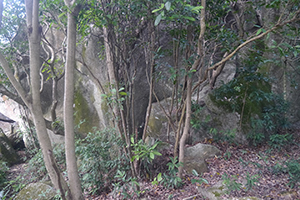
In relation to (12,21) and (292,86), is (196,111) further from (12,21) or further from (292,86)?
(12,21)

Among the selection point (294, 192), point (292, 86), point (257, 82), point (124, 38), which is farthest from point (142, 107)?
point (292, 86)

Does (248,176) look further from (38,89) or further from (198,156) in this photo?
(38,89)

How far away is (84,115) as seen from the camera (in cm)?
609

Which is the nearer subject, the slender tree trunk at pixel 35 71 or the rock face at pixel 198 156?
the slender tree trunk at pixel 35 71

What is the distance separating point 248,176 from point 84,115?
489cm

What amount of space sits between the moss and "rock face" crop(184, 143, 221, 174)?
317 cm

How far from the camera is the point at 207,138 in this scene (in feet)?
15.3

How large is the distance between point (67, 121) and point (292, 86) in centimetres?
583

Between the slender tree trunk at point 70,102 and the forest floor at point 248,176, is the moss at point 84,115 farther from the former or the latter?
the slender tree trunk at point 70,102

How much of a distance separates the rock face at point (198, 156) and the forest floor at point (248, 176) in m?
0.11

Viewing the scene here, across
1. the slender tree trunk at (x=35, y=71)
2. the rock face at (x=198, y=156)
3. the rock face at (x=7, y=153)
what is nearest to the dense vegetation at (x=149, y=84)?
the slender tree trunk at (x=35, y=71)

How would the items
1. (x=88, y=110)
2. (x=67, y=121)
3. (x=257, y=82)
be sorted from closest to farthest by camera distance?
(x=67, y=121), (x=257, y=82), (x=88, y=110)

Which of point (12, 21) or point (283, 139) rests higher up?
point (12, 21)

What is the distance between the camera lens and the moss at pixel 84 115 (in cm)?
595
